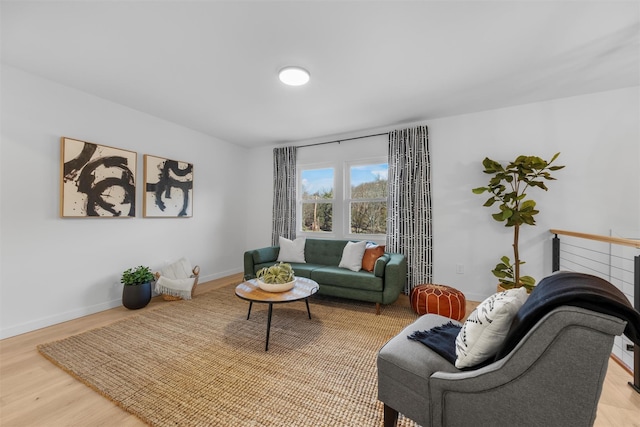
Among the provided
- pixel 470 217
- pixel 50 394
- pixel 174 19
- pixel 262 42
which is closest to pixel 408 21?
pixel 262 42

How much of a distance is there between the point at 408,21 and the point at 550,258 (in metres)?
3.23

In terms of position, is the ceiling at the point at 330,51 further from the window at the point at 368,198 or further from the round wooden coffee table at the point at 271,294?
the round wooden coffee table at the point at 271,294

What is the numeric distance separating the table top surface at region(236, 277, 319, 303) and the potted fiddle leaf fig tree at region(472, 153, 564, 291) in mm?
2302

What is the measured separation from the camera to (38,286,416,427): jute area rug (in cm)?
156

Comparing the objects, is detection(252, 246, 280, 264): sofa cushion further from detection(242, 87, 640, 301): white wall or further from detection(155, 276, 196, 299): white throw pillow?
detection(242, 87, 640, 301): white wall

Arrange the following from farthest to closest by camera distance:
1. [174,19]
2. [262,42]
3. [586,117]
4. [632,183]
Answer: [586,117] → [632,183] → [262,42] → [174,19]

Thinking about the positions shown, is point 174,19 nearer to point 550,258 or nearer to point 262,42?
point 262,42

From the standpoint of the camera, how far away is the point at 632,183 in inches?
110

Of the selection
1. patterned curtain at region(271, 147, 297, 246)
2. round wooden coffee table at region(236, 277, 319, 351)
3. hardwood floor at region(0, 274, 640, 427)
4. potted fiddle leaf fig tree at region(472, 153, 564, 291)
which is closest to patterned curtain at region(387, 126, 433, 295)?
potted fiddle leaf fig tree at region(472, 153, 564, 291)

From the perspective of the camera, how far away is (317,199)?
4.71 meters

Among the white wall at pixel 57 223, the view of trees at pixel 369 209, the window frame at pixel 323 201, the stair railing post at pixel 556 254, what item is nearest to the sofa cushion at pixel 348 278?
the view of trees at pixel 369 209

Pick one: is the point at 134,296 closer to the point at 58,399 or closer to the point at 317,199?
the point at 58,399

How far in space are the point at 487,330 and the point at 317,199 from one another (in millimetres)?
3742

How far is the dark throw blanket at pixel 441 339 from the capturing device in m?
1.33
